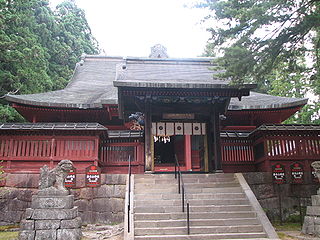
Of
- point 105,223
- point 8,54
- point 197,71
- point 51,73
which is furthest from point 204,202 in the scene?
point 51,73

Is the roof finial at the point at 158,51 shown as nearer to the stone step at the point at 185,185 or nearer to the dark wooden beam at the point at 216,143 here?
the dark wooden beam at the point at 216,143

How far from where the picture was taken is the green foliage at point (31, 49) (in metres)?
18.2

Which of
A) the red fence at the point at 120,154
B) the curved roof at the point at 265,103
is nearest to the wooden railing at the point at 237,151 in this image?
the curved roof at the point at 265,103

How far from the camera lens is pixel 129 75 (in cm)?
1171

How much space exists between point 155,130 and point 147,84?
229cm

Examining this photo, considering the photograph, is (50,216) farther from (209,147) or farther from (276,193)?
(276,193)

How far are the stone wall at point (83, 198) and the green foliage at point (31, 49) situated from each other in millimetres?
7568

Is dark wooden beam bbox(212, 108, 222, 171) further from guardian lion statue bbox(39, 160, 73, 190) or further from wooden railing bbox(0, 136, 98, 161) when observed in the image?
guardian lion statue bbox(39, 160, 73, 190)

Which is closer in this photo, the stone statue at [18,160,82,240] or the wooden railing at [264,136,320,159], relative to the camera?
the stone statue at [18,160,82,240]

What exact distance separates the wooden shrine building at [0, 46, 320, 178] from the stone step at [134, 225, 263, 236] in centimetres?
345

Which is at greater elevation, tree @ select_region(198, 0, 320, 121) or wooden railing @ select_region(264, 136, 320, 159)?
tree @ select_region(198, 0, 320, 121)

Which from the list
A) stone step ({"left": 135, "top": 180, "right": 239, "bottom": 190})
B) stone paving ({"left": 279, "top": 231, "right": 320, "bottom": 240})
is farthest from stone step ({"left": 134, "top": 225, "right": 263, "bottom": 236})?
stone step ({"left": 135, "top": 180, "right": 239, "bottom": 190})

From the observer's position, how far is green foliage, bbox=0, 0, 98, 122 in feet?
59.7

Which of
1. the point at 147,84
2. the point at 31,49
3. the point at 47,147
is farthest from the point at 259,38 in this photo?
the point at 31,49
